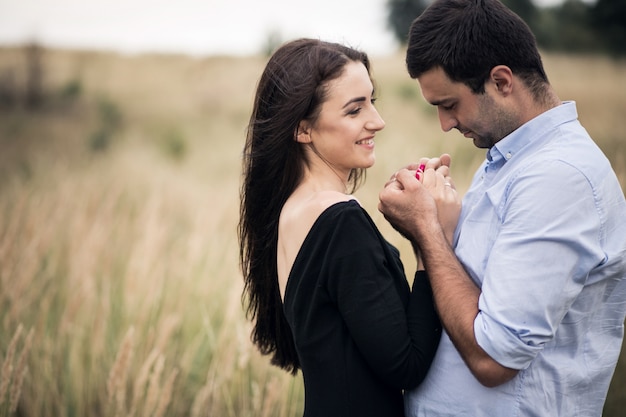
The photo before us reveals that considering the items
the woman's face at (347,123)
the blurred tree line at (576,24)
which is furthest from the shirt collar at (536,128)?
the blurred tree line at (576,24)

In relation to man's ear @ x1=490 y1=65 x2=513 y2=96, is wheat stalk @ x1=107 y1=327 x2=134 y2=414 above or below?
below

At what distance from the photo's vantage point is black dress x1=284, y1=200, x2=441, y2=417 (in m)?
1.80

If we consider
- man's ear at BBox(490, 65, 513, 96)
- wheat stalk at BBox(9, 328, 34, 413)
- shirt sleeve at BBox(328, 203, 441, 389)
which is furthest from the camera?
wheat stalk at BBox(9, 328, 34, 413)

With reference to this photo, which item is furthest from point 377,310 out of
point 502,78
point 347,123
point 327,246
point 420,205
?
point 502,78

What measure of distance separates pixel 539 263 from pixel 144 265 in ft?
10.3

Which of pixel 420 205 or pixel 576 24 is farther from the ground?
pixel 576 24

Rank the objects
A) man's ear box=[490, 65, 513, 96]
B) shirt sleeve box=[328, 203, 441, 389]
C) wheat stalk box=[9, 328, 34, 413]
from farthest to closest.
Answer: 1. wheat stalk box=[9, 328, 34, 413]
2. man's ear box=[490, 65, 513, 96]
3. shirt sleeve box=[328, 203, 441, 389]

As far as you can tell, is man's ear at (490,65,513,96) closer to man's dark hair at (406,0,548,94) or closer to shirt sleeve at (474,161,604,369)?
man's dark hair at (406,0,548,94)

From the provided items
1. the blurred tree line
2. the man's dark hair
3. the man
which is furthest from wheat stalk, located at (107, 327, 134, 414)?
the blurred tree line

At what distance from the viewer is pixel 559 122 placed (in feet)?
6.04

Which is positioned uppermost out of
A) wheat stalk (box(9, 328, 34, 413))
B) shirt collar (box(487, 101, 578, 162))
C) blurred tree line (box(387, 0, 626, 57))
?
blurred tree line (box(387, 0, 626, 57))

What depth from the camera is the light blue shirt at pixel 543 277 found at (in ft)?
5.34

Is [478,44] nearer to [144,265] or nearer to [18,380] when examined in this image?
[18,380]

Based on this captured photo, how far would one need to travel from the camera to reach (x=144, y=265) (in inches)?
164
